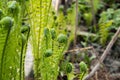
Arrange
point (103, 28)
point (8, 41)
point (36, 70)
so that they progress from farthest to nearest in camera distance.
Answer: point (103, 28) → point (36, 70) → point (8, 41)

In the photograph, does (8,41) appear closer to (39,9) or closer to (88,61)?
(39,9)

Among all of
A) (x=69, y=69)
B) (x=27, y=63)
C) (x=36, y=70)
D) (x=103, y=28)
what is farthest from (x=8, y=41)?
(x=103, y=28)

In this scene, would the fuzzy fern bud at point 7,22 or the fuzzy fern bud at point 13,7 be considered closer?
the fuzzy fern bud at point 7,22

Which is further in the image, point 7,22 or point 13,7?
point 13,7

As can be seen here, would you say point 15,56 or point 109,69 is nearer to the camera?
point 15,56

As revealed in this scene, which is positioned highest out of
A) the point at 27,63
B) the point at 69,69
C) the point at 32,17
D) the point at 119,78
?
the point at 32,17

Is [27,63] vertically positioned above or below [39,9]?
below

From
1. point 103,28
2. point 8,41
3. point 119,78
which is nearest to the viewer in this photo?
point 8,41

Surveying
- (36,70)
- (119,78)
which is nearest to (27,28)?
(36,70)

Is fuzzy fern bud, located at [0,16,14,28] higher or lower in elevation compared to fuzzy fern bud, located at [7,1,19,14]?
lower

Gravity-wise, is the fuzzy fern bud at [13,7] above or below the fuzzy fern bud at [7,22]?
above

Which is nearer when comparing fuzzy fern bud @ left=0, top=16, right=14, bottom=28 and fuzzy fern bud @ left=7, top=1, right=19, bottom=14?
fuzzy fern bud @ left=0, top=16, right=14, bottom=28
